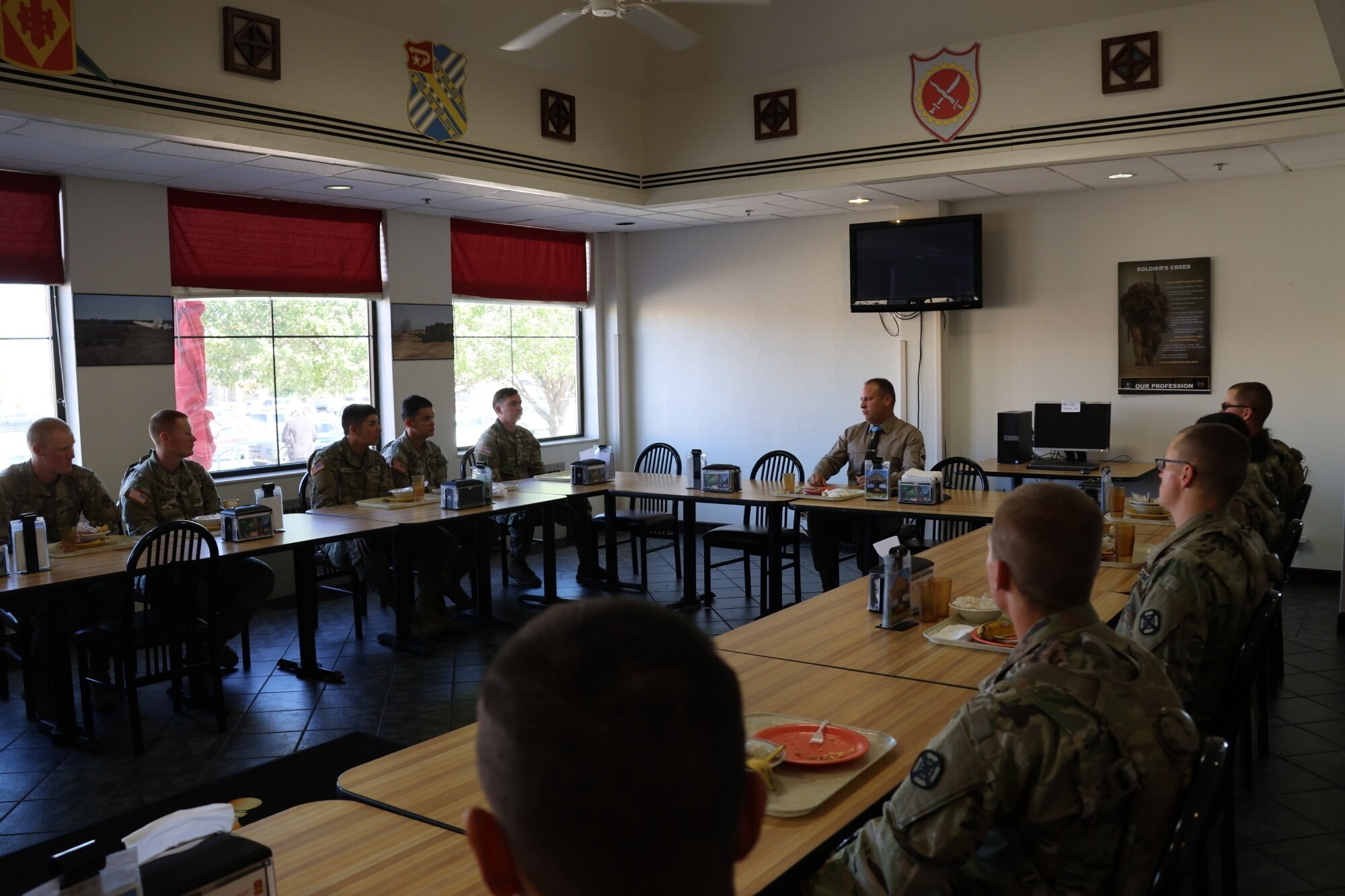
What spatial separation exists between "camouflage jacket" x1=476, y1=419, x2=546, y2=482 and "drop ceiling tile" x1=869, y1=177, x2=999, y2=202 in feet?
10.3

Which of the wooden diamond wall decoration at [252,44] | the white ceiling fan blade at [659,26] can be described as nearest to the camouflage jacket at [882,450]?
the white ceiling fan blade at [659,26]

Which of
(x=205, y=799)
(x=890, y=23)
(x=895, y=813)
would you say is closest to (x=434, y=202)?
(x=890, y=23)

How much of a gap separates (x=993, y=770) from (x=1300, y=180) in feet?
22.4

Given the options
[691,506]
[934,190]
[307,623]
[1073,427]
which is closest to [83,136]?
[307,623]

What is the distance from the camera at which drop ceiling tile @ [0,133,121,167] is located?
16.9ft

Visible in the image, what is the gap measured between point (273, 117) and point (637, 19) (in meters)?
2.01

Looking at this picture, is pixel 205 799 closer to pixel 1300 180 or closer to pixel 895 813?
pixel 895 813

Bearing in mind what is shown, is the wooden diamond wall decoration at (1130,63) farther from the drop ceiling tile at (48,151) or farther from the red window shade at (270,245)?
the drop ceiling tile at (48,151)

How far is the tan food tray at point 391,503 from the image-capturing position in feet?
20.2

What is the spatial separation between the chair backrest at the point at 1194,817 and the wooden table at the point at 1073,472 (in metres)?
5.46

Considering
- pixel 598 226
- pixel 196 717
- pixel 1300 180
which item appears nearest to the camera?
pixel 196 717

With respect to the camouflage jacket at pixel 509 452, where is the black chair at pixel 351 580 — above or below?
below

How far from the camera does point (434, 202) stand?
7.63 meters

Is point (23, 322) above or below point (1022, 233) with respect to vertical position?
below
